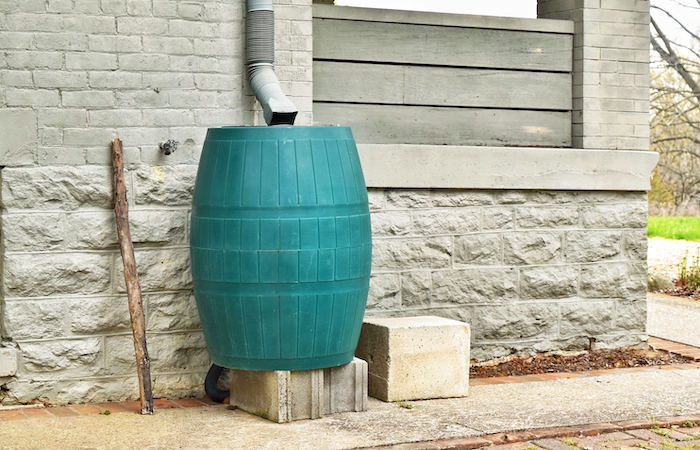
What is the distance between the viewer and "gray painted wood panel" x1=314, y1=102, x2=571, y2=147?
5105 millimetres

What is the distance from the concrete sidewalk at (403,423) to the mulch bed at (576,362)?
465mm

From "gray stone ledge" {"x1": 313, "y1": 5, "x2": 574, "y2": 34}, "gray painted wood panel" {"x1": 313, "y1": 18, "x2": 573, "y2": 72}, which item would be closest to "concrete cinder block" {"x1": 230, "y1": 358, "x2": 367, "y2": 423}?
"gray painted wood panel" {"x1": 313, "y1": 18, "x2": 573, "y2": 72}

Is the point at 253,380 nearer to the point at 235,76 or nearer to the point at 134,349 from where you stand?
the point at 134,349

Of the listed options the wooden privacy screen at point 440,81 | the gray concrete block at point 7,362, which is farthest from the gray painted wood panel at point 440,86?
the gray concrete block at point 7,362

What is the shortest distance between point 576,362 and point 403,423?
1766mm

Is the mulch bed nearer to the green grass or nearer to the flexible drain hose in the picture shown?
the flexible drain hose

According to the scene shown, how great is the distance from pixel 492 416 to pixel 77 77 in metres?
2.43

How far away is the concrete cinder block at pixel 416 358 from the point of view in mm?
4402

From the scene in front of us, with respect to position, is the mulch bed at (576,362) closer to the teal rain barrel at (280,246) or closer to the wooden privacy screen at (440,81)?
the wooden privacy screen at (440,81)

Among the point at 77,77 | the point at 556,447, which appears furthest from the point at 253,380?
the point at 77,77

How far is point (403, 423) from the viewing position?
400 cm

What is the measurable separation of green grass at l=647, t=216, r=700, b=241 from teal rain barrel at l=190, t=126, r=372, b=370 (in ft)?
31.0

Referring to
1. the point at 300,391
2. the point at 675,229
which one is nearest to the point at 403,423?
the point at 300,391

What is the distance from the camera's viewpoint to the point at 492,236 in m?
5.24
